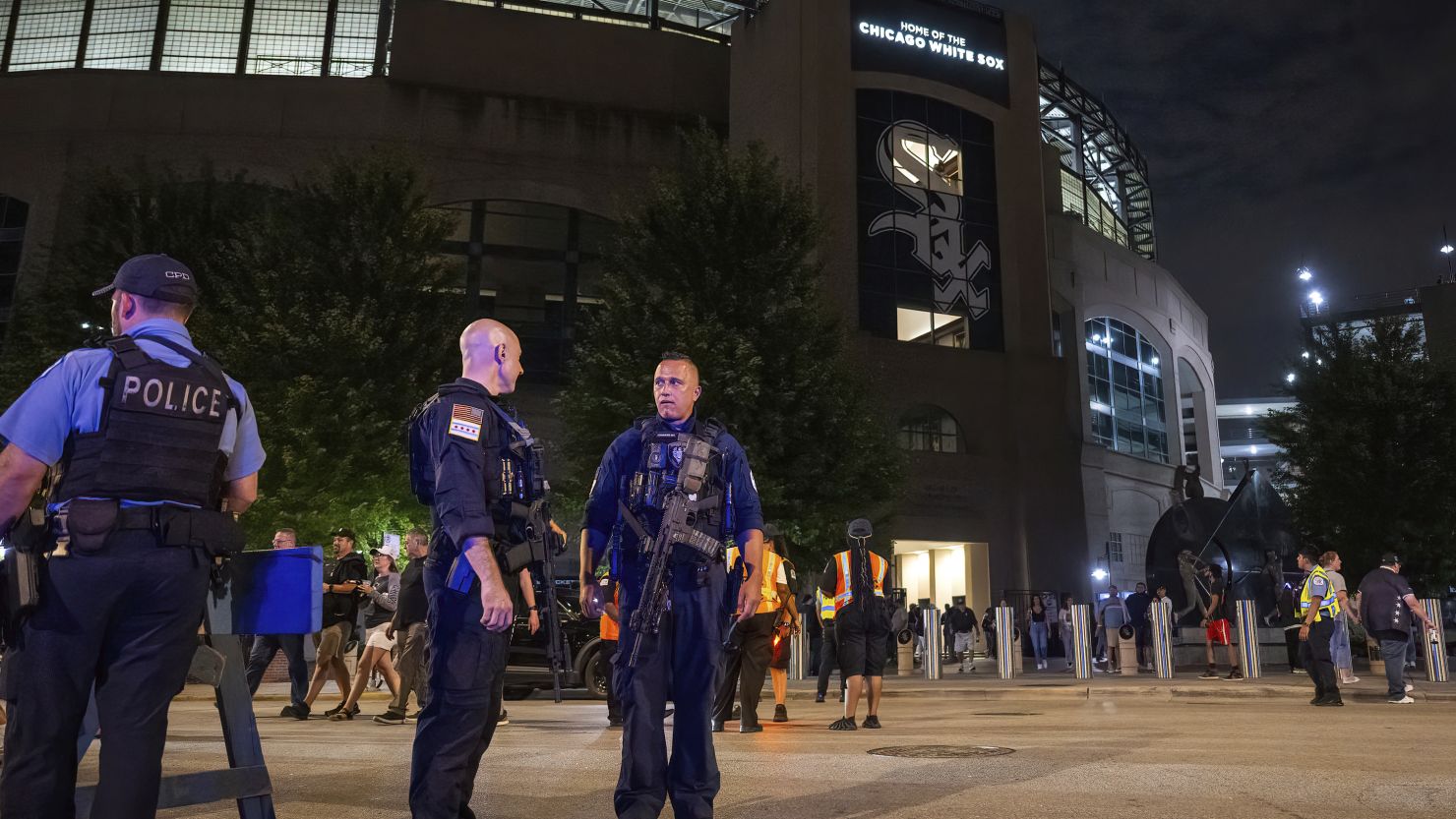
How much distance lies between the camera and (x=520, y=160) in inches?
1362

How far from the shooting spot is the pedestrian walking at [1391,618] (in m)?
12.3

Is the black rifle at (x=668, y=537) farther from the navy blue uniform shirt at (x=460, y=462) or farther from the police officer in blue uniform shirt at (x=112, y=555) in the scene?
the police officer in blue uniform shirt at (x=112, y=555)

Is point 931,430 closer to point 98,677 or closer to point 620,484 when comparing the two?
point 620,484

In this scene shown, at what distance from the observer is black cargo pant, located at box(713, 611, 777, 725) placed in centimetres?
910

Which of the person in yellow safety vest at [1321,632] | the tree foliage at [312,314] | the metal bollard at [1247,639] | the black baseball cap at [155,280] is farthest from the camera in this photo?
the tree foliage at [312,314]

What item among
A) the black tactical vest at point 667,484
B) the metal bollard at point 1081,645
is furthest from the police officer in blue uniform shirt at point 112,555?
the metal bollard at point 1081,645

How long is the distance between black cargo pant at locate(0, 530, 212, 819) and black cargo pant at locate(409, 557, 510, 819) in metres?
0.92

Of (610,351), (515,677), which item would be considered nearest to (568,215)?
(610,351)

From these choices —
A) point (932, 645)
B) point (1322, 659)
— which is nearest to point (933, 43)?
point (932, 645)

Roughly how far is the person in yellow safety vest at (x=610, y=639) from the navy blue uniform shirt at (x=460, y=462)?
2.44ft

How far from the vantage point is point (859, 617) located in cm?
935

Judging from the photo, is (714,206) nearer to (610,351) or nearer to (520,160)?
(610,351)

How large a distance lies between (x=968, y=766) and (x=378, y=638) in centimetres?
696

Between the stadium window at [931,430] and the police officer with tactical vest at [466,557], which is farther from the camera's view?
the stadium window at [931,430]
